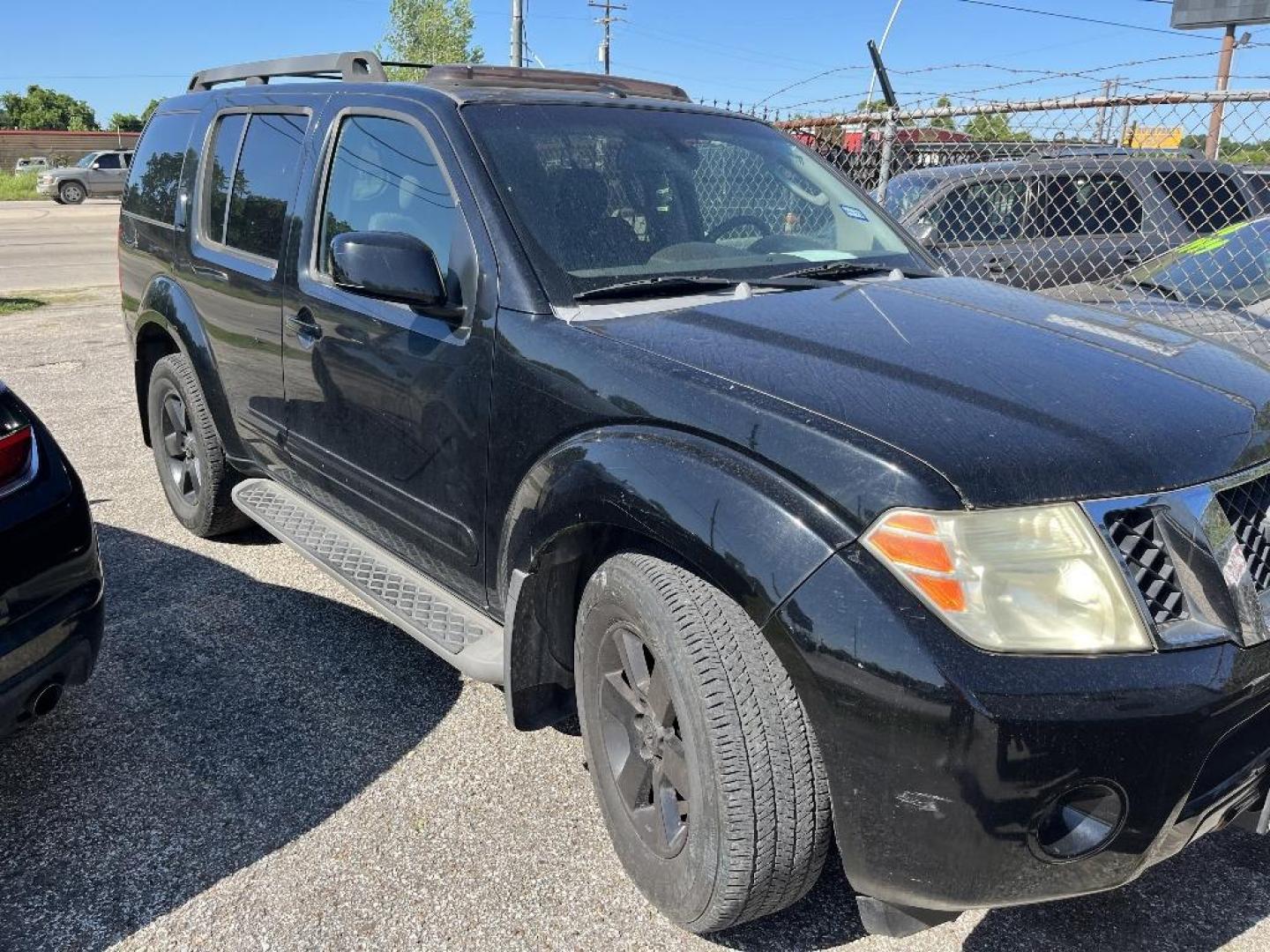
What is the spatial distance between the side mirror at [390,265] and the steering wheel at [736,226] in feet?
2.84

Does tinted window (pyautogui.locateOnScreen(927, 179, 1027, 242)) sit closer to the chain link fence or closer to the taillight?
the chain link fence

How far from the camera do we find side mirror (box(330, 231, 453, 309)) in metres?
2.65

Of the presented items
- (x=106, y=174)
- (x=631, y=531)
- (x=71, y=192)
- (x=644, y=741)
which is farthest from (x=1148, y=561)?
(x=106, y=174)

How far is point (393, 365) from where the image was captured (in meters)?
3.00

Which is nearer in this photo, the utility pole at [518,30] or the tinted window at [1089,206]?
the tinted window at [1089,206]

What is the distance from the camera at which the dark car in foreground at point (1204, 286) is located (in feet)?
16.5

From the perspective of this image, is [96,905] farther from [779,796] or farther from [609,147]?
[609,147]

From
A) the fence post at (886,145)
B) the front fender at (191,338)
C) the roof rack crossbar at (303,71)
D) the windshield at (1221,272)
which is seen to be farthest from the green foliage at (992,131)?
the front fender at (191,338)

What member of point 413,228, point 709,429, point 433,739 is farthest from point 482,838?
point 413,228

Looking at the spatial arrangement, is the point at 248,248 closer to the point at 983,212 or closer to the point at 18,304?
the point at 983,212

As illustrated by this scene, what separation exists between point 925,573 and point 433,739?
187 centimetres

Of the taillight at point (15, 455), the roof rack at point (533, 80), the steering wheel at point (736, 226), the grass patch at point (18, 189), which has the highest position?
the grass patch at point (18, 189)

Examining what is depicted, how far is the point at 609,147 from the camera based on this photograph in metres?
3.13

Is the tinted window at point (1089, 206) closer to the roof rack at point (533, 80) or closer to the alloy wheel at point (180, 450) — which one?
the roof rack at point (533, 80)
